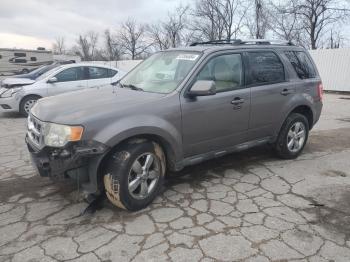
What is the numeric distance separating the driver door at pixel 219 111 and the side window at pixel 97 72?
7123mm

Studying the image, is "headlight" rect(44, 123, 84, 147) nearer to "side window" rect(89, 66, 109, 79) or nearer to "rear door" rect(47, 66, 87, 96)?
"rear door" rect(47, 66, 87, 96)

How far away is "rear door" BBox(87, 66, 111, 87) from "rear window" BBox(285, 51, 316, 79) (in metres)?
6.75

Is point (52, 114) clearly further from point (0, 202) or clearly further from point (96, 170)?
point (0, 202)

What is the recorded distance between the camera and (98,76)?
1105 cm

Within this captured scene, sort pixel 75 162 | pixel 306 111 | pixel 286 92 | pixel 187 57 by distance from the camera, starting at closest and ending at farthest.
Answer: pixel 75 162 → pixel 187 57 → pixel 286 92 → pixel 306 111

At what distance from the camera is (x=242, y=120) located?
4730mm

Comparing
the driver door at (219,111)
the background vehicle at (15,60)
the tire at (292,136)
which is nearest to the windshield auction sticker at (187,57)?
the driver door at (219,111)

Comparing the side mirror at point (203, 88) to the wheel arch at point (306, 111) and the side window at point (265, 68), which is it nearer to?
the side window at point (265, 68)

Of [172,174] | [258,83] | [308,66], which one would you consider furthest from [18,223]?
[308,66]

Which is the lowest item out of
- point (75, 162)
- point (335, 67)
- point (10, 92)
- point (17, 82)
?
point (75, 162)

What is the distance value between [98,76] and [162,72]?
6.92 meters

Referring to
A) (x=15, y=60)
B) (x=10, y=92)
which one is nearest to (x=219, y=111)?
(x=10, y=92)

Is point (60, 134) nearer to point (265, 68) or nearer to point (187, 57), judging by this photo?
point (187, 57)

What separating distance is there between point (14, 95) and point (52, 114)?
7.43 meters
